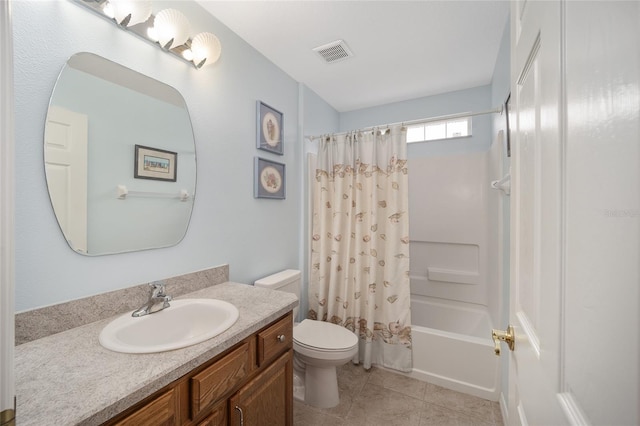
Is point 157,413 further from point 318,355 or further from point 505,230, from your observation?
point 505,230

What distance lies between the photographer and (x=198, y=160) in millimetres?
1528

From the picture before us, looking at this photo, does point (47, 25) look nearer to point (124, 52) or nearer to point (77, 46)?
point (77, 46)

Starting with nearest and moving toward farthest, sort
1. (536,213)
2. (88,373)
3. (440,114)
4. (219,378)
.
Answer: (536,213) < (88,373) < (219,378) < (440,114)

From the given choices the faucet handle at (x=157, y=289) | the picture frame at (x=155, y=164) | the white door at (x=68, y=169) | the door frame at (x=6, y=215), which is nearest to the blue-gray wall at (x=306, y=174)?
the picture frame at (x=155, y=164)

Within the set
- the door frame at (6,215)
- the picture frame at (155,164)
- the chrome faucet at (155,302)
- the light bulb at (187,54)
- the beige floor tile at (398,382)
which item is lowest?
the beige floor tile at (398,382)

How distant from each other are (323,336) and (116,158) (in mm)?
1557

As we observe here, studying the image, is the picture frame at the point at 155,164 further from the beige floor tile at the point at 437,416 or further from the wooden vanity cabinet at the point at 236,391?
the beige floor tile at the point at 437,416

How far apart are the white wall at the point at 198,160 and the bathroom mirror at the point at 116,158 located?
4cm

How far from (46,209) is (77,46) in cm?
66

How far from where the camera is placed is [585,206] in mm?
356

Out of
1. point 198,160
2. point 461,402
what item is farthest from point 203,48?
point 461,402

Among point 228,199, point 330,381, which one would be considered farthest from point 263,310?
point 330,381

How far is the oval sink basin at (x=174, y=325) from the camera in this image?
37.2 inches

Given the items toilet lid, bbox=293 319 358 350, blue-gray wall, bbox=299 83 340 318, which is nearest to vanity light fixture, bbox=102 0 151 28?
blue-gray wall, bbox=299 83 340 318
